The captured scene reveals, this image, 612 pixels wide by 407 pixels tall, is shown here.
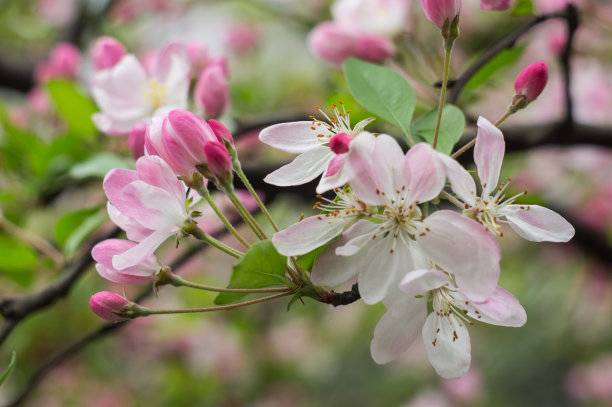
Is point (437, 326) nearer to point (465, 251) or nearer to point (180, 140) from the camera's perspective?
point (465, 251)

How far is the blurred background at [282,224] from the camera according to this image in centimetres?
123

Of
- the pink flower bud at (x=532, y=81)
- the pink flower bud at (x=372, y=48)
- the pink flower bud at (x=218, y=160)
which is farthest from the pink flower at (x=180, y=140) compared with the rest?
the pink flower bud at (x=372, y=48)

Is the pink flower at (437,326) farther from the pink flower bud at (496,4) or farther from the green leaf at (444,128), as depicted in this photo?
the pink flower bud at (496,4)

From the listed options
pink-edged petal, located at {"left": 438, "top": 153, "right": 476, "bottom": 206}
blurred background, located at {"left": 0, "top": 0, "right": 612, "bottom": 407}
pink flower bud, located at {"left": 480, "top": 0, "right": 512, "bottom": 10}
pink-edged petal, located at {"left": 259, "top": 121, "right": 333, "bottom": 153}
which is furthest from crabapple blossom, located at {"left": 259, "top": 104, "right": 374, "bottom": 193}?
blurred background, located at {"left": 0, "top": 0, "right": 612, "bottom": 407}

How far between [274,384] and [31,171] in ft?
5.94

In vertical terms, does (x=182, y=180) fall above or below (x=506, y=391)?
above

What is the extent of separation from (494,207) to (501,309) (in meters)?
0.11

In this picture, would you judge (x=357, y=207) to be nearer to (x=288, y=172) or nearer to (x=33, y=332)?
(x=288, y=172)

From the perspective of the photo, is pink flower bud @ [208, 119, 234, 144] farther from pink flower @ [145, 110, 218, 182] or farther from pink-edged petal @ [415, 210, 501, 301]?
pink-edged petal @ [415, 210, 501, 301]

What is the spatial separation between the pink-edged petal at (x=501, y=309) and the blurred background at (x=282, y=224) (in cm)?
58

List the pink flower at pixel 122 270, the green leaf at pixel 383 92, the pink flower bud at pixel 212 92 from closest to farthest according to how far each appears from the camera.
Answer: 1. the pink flower at pixel 122 270
2. the green leaf at pixel 383 92
3. the pink flower bud at pixel 212 92

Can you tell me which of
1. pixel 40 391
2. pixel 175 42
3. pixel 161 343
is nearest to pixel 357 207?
pixel 175 42

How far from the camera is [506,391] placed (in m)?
3.06

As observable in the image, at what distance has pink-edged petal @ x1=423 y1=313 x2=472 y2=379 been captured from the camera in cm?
54
